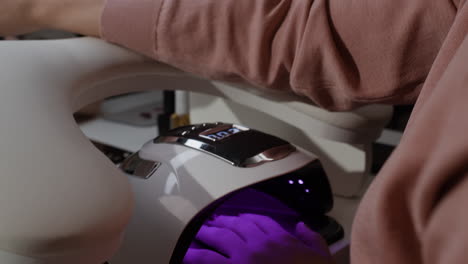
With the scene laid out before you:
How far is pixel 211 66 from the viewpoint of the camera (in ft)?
1.71

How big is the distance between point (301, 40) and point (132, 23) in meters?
0.18

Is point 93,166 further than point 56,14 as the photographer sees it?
No

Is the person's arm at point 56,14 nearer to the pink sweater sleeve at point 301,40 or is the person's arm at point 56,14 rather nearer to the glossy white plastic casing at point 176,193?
the pink sweater sleeve at point 301,40

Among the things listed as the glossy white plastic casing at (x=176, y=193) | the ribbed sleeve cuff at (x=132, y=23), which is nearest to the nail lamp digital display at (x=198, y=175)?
the glossy white plastic casing at (x=176, y=193)

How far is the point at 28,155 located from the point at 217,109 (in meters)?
0.44

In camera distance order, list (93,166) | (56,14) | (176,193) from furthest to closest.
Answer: (56,14), (176,193), (93,166)

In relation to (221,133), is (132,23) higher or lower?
higher

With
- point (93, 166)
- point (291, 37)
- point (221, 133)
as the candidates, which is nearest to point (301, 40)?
point (291, 37)

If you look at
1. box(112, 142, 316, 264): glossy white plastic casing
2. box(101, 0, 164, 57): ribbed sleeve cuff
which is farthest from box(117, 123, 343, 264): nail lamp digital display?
box(101, 0, 164, 57): ribbed sleeve cuff

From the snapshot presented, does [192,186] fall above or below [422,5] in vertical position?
below

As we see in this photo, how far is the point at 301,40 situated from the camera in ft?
1.50

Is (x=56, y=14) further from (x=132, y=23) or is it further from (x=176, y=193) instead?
(x=176, y=193)

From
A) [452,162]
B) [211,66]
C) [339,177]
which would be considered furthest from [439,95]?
[339,177]

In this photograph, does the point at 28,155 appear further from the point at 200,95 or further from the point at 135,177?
the point at 200,95
